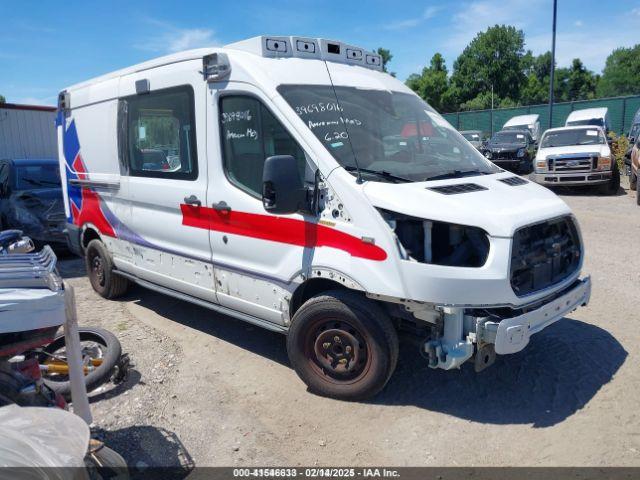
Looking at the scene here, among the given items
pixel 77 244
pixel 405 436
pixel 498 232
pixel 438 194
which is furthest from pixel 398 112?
pixel 77 244

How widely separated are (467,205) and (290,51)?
6.59ft

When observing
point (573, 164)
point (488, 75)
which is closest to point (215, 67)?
point (573, 164)

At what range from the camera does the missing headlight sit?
3436 millimetres

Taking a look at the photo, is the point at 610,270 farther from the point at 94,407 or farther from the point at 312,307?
the point at 94,407

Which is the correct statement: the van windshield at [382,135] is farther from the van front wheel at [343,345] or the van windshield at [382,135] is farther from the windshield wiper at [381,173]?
the van front wheel at [343,345]

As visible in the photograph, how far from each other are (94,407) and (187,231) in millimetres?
1629

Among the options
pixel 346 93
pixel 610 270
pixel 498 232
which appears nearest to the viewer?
pixel 498 232

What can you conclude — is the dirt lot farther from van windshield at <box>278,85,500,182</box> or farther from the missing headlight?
van windshield at <box>278,85,500,182</box>

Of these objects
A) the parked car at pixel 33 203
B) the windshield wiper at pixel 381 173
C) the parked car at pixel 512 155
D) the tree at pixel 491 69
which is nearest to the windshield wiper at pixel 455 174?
the windshield wiper at pixel 381 173

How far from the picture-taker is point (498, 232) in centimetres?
331

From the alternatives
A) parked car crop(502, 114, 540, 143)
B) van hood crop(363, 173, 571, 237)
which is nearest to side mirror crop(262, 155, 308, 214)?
van hood crop(363, 173, 571, 237)

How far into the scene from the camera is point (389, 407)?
12.5 ft

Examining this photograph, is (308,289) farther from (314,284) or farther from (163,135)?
(163,135)

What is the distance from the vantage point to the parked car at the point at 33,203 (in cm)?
886
